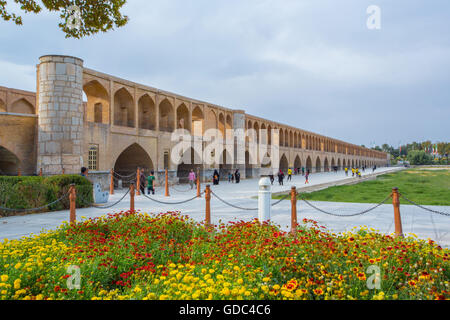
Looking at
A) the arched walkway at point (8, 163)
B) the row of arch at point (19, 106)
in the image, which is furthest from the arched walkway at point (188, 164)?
the arched walkway at point (8, 163)

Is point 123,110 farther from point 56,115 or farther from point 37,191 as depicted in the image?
point 37,191

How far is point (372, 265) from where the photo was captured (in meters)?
3.25

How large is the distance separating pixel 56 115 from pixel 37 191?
640 cm

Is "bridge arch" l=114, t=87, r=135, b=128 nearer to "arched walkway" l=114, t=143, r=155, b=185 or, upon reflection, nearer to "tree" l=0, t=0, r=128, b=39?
"arched walkway" l=114, t=143, r=155, b=185

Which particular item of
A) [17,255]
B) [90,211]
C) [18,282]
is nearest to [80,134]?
[90,211]

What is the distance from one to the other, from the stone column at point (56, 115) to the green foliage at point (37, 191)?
16.4 feet

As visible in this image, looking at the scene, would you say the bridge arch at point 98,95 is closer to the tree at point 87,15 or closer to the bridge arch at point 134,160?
the bridge arch at point 134,160

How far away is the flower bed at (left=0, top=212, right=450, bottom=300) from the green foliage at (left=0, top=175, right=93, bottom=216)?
12.6ft

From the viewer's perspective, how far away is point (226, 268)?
340 cm

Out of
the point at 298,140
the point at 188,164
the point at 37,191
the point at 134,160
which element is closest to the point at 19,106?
the point at 134,160

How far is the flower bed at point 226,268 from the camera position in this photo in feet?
9.09

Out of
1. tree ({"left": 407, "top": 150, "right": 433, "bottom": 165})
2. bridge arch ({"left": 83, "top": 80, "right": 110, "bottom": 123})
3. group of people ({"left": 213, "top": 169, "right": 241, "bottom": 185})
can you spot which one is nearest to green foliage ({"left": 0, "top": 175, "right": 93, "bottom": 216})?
bridge arch ({"left": 83, "top": 80, "right": 110, "bottom": 123})
